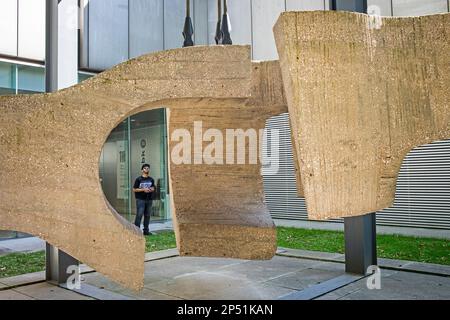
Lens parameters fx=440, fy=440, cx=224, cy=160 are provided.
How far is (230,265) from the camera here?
7.49m

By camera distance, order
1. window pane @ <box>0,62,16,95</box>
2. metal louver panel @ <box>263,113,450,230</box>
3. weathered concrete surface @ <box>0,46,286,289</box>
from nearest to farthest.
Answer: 1. weathered concrete surface @ <box>0,46,286,289</box>
2. metal louver panel @ <box>263,113,450,230</box>
3. window pane @ <box>0,62,16,95</box>

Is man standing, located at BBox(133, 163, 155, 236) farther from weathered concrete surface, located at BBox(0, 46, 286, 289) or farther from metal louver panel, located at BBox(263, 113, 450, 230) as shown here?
weathered concrete surface, located at BBox(0, 46, 286, 289)

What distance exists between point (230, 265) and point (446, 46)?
209 inches

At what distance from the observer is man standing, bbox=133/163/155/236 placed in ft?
34.7

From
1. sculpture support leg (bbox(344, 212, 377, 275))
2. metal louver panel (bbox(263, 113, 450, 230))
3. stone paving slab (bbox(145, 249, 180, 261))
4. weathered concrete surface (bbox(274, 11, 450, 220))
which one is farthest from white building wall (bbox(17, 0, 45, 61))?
metal louver panel (bbox(263, 113, 450, 230))

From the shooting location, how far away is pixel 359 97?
2986 mm

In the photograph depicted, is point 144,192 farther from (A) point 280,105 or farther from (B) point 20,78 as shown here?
(A) point 280,105

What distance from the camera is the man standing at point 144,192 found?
10.6 m
